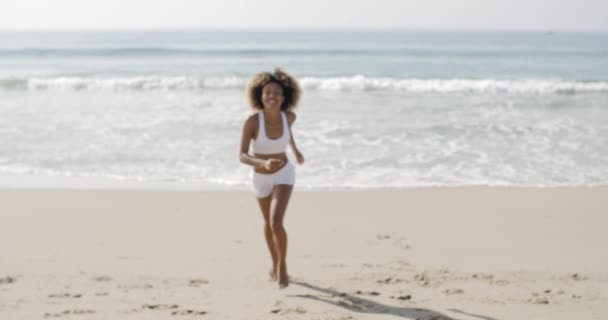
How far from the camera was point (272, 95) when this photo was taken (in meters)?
4.54

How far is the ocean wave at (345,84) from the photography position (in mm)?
21219

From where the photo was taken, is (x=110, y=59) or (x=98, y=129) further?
(x=110, y=59)

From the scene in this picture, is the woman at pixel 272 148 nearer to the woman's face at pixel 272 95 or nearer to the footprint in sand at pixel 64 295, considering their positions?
the woman's face at pixel 272 95

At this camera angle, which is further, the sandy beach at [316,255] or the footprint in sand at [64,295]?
the footprint in sand at [64,295]

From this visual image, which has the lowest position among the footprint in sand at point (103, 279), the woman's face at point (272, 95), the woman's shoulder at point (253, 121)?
the footprint in sand at point (103, 279)

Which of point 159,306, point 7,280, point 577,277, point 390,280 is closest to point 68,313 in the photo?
point 159,306

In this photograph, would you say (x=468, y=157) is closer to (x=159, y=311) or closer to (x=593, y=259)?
(x=593, y=259)

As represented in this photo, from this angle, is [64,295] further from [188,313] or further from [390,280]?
[390,280]

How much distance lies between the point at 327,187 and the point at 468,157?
116 inches

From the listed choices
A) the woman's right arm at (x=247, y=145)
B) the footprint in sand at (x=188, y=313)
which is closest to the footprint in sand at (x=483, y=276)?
the woman's right arm at (x=247, y=145)

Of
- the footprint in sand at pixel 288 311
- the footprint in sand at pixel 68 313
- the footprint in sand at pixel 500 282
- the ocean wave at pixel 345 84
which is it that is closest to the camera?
the footprint in sand at pixel 68 313

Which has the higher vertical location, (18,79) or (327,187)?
(18,79)

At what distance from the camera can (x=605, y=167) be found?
919 centimetres

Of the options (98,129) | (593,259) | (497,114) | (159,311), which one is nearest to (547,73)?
(497,114)
